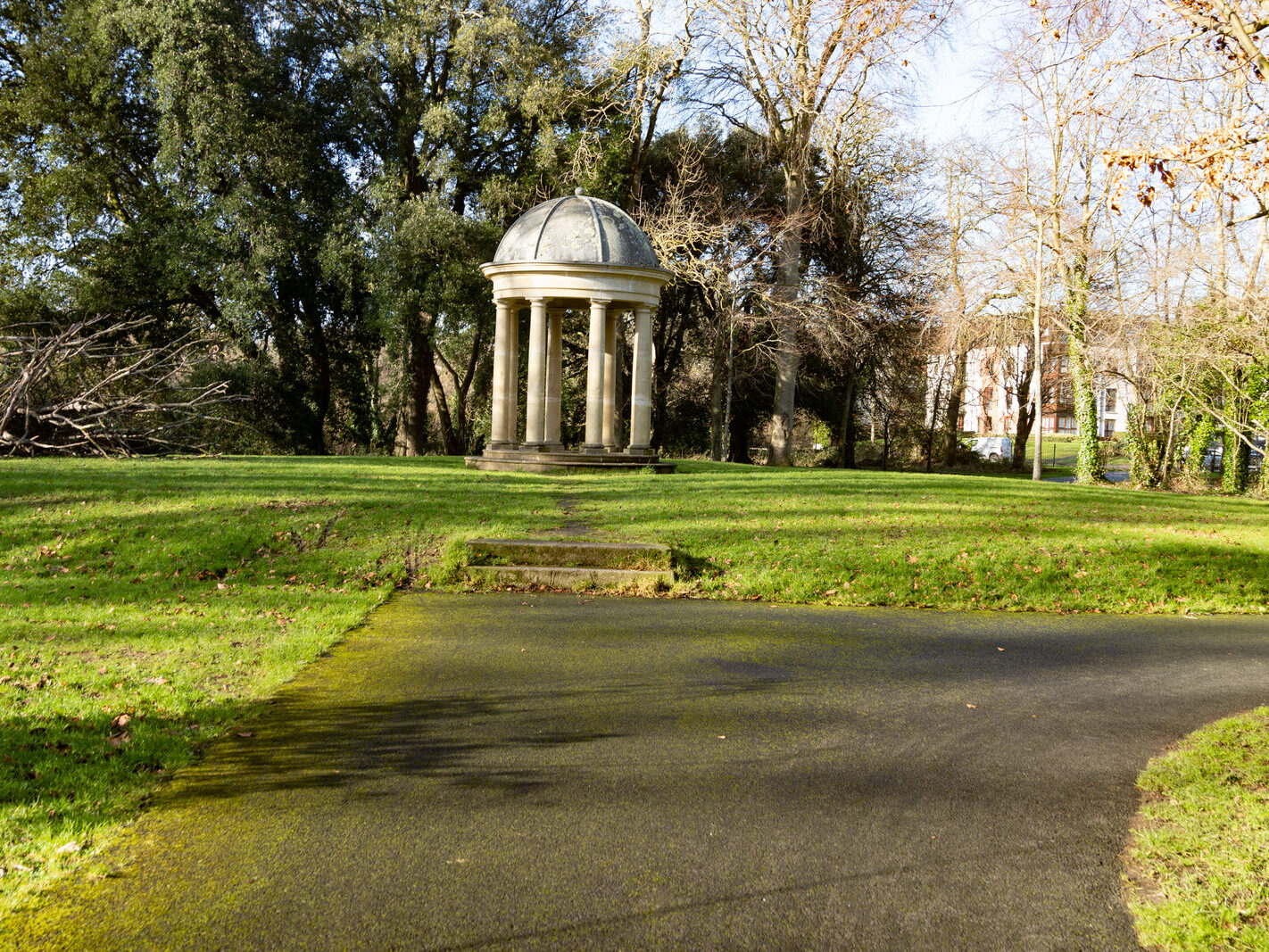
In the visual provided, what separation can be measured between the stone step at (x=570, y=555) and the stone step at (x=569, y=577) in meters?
0.18

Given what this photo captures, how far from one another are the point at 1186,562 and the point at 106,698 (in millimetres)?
11776

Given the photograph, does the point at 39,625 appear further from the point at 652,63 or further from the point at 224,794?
the point at 652,63

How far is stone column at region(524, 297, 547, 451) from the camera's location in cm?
2048

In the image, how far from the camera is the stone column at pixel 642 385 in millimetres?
21250

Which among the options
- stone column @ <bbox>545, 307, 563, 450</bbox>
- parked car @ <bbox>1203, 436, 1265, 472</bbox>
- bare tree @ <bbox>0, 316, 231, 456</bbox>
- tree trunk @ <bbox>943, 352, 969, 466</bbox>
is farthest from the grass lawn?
tree trunk @ <bbox>943, 352, 969, 466</bbox>

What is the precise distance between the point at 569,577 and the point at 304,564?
9.44ft

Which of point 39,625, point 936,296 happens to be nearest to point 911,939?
point 39,625

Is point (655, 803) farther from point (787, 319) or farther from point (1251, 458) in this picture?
point (1251, 458)

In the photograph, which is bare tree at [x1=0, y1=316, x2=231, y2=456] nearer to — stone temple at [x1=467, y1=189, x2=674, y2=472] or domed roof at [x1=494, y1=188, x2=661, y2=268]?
stone temple at [x1=467, y1=189, x2=674, y2=472]

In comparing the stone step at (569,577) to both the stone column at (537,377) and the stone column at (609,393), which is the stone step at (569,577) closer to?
the stone column at (537,377)

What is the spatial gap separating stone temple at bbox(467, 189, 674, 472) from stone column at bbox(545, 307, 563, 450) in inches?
46.0

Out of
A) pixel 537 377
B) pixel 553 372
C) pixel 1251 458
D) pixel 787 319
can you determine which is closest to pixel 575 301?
pixel 553 372

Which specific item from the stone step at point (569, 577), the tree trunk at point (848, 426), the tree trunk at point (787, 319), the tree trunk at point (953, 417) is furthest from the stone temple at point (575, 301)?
the tree trunk at point (953, 417)

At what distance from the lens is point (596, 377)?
20.9 m
